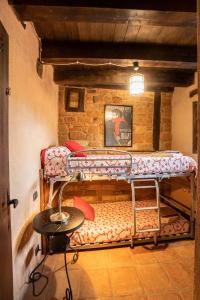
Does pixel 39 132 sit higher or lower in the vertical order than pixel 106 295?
higher

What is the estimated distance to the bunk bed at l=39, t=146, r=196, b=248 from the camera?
231 centimetres

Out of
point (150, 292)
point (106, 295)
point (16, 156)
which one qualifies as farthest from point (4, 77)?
point (150, 292)

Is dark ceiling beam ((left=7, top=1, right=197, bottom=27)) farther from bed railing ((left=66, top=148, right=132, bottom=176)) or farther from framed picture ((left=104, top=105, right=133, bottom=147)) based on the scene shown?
framed picture ((left=104, top=105, right=133, bottom=147))

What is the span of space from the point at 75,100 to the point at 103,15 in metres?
2.30

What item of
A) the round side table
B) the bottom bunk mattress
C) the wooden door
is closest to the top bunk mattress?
the round side table

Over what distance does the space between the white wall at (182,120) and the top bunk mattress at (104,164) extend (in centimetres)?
104

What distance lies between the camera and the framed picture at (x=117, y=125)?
387 centimetres

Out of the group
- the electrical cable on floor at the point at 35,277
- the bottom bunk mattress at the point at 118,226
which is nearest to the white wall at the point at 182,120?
the bottom bunk mattress at the point at 118,226

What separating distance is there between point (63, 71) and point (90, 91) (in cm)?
77

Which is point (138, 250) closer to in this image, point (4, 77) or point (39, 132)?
point (39, 132)

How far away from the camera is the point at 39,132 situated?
7.73ft

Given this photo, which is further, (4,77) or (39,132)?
(39,132)

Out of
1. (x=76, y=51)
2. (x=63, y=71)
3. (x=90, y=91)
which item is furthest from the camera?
(x=90, y=91)

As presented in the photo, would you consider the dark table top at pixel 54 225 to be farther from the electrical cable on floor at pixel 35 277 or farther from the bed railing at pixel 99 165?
the electrical cable on floor at pixel 35 277
